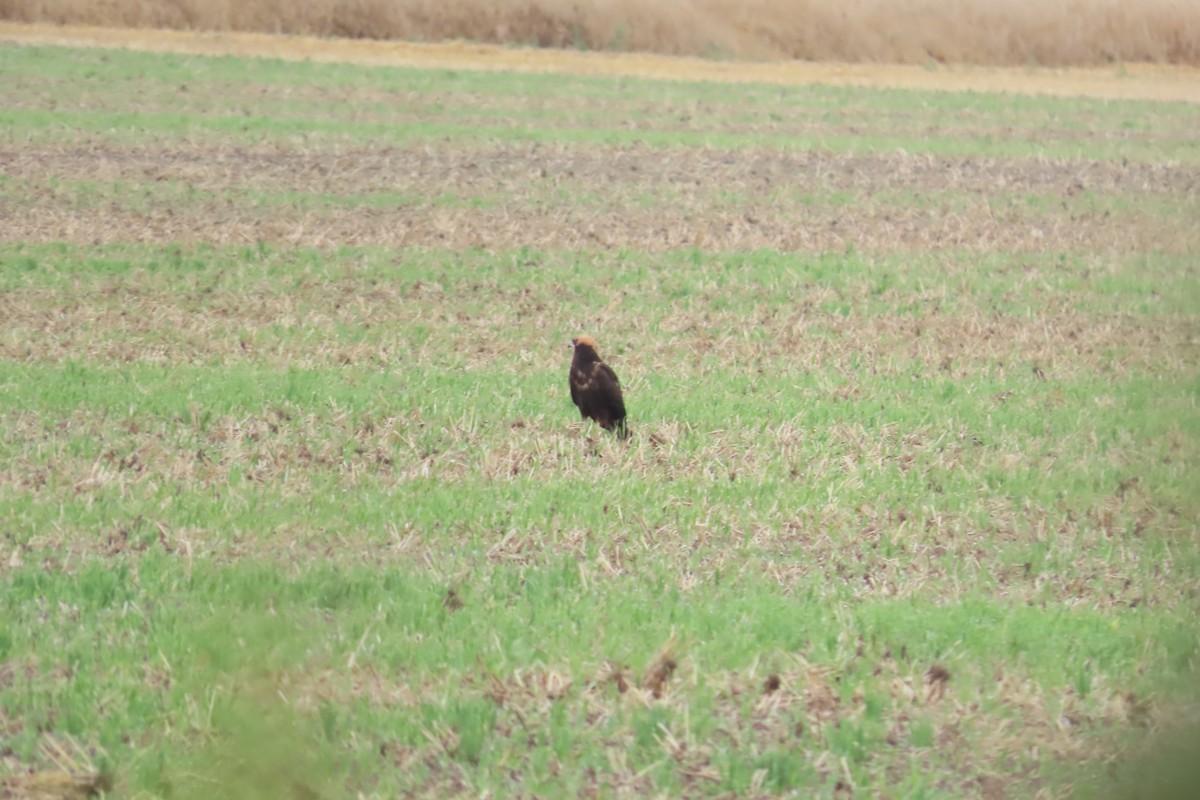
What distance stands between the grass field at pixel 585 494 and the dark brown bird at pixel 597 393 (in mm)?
165

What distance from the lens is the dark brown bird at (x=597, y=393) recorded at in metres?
7.88

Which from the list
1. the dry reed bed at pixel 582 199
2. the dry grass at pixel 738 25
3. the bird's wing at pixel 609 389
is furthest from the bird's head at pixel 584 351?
the dry grass at pixel 738 25

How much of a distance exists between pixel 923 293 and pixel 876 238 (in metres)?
3.02

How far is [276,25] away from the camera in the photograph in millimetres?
42562

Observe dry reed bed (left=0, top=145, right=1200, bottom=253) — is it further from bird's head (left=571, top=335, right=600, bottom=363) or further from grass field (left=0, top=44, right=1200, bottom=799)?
bird's head (left=571, top=335, right=600, bottom=363)


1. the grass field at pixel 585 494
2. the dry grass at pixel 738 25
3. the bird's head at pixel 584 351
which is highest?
the dry grass at pixel 738 25

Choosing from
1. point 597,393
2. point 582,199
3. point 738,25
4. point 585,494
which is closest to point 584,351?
point 597,393

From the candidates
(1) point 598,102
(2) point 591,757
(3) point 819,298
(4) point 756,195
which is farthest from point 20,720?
(1) point 598,102

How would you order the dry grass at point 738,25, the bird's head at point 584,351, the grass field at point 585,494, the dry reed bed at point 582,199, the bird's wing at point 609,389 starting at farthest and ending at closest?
the dry grass at point 738,25
the dry reed bed at point 582,199
the bird's head at point 584,351
the bird's wing at point 609,389
the grass field at point 585,494

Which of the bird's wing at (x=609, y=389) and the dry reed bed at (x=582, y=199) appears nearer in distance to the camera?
the bird's wing at (x=609, y=389)

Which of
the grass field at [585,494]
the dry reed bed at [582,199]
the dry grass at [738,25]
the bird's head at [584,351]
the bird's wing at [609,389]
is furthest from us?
the dry grass at [738,25]

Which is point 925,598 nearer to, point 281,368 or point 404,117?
point 281,368

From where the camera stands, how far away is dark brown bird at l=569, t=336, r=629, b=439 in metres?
7.88

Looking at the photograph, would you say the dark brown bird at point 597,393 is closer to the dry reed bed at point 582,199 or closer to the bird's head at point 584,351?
the bird's head at point 584,351
